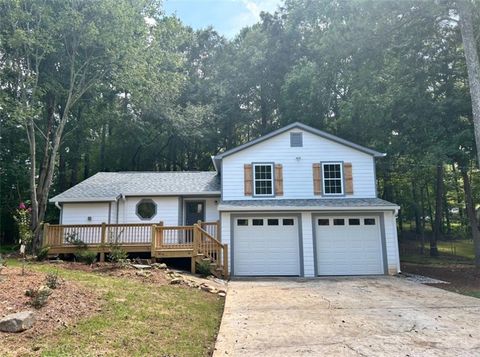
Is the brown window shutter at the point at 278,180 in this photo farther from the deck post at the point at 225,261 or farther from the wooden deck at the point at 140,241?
the deck post at the point at 225,261

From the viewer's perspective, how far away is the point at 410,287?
34.4 ft

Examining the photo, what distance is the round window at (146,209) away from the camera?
15.4 metres

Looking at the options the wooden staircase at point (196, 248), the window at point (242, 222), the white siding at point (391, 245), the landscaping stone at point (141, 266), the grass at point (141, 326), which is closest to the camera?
the grass at point (141, 326)

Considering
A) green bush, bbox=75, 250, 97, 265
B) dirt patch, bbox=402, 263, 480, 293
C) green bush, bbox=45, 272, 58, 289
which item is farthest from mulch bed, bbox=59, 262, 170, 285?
dirt patch, bbox=402, 263, 480, 293

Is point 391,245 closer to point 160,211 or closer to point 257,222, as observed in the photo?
point 257,222

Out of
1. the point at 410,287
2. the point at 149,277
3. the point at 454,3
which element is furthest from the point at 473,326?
the point at 454,3

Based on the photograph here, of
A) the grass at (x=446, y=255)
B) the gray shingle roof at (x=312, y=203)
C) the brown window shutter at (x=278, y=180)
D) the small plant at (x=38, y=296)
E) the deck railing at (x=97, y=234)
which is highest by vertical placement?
the brown window shutter at (x=278, y=180)

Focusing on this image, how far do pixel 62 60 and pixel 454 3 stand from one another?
17696 mm

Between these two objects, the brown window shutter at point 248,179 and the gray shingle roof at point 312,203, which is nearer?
the gray shingle roof at point 312,203

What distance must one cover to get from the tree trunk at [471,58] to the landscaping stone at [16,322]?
45.6ft

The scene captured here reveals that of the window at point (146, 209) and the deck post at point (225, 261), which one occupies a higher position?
the window at point (146, 209)

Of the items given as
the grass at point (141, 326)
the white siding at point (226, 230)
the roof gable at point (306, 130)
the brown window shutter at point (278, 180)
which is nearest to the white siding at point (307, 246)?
the brown window shutter at point (278, 180)

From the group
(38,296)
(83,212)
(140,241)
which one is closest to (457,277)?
(140,241)

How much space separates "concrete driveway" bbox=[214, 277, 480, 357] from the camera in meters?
4.99
